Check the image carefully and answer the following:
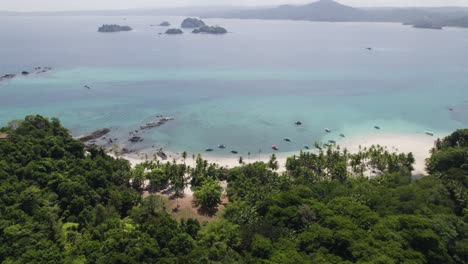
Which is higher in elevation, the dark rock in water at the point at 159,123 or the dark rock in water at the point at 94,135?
the dark rock in water at the point at 159,123

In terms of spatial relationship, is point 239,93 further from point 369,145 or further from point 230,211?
point 230,211

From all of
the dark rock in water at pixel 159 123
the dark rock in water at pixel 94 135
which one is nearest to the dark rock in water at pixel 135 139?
the dark rock in water at pixel 159 123

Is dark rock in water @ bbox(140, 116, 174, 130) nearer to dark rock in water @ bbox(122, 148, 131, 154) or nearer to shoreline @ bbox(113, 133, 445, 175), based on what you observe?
dark rock in water @ bbox(122, 148, 131, 154)

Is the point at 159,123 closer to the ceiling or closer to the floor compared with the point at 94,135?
closer to the ceiling

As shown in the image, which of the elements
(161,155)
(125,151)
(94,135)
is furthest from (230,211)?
(94,135)

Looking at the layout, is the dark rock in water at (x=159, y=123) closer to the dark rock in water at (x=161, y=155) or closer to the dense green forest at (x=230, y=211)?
the dark rock in water at (x=161, y=155)

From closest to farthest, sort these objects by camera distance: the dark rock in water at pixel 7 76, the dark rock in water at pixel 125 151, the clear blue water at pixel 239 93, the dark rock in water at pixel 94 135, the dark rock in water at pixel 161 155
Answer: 1. the dark rock in water at pixel 161 155
2. the dark rock in water at pixel 125 151
3. the dark rock in water at pixel 94 135
4. the clear blue water at pixel 239 93
5. the dark rock in water at pixel 7 76
